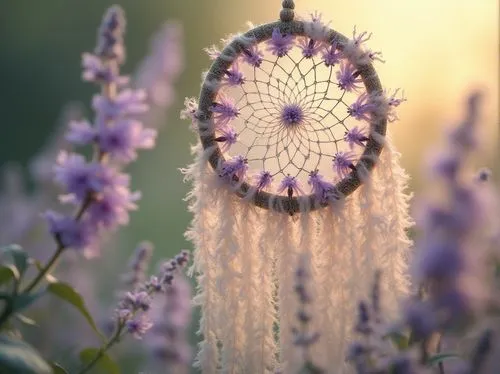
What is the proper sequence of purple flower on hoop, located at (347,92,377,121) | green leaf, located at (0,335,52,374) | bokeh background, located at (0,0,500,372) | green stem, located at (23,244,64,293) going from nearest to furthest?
green leaf, located at (0,335,52,374) < green stem, located at (23,244,64,293) < purple flower on hoop, located at (347,92,377,121) < bokeh background, located at (0,0,500,372)

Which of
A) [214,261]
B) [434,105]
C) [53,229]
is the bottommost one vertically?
[53,229]

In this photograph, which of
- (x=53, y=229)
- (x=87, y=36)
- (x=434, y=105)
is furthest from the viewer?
(x=87, y=36)

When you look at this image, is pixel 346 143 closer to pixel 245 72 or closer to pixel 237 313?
pixel 245 72

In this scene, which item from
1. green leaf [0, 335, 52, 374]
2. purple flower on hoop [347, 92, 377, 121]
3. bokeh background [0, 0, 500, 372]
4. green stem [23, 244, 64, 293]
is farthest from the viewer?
bokeh background [0, 0, 500, 372]

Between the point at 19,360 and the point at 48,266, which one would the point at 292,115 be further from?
the point at 19,360

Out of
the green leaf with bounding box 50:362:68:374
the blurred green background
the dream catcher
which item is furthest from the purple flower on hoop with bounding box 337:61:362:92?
the blurred green background

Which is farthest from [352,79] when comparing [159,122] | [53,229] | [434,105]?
[434,105]

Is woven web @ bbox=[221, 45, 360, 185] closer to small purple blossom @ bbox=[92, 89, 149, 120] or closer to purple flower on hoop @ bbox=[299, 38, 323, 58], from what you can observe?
purple flower on hoop @ bbox=[299, 38, 323, 58]
